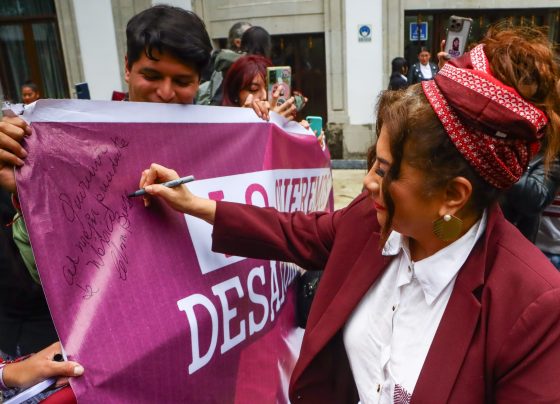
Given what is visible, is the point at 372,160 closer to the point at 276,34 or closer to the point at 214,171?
the point at 214,171

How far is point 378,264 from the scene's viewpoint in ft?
4.14

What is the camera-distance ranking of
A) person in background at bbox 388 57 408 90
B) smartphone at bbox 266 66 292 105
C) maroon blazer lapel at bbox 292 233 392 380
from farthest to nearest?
person in background at bbox 388 57 408 90 < smartphone at bbox 266 66 292 105 < maroon blazer lapel at bbox 292 233 392 380

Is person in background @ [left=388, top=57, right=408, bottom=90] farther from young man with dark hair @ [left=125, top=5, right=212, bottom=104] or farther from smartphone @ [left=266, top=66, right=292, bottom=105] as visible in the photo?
young man with dark hair @ [left=125, top=5, right=212, bottom=104]

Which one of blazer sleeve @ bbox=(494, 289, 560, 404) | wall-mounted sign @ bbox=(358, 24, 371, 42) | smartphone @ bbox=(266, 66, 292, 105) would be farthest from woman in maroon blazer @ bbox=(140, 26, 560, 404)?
wall-mounted sign @ bbox=(358, 24, 371, 42)

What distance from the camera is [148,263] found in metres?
1.19

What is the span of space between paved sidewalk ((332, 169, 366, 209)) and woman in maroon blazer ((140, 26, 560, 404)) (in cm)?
470

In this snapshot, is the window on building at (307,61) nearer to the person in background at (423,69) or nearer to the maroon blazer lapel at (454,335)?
the person in background at (423,69)

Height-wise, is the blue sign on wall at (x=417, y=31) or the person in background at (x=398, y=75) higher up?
the blue sign on wall at (x=417, y=31)

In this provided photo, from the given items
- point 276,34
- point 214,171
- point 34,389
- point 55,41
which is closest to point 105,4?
point 55,41

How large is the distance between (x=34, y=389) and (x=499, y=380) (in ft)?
3.12

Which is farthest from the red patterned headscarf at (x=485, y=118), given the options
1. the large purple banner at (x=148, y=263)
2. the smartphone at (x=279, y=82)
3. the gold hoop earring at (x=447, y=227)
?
the smartphone at (x=279, y=82)

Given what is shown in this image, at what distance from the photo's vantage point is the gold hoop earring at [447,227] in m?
1.07

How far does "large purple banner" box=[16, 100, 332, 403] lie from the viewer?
1027 mm
